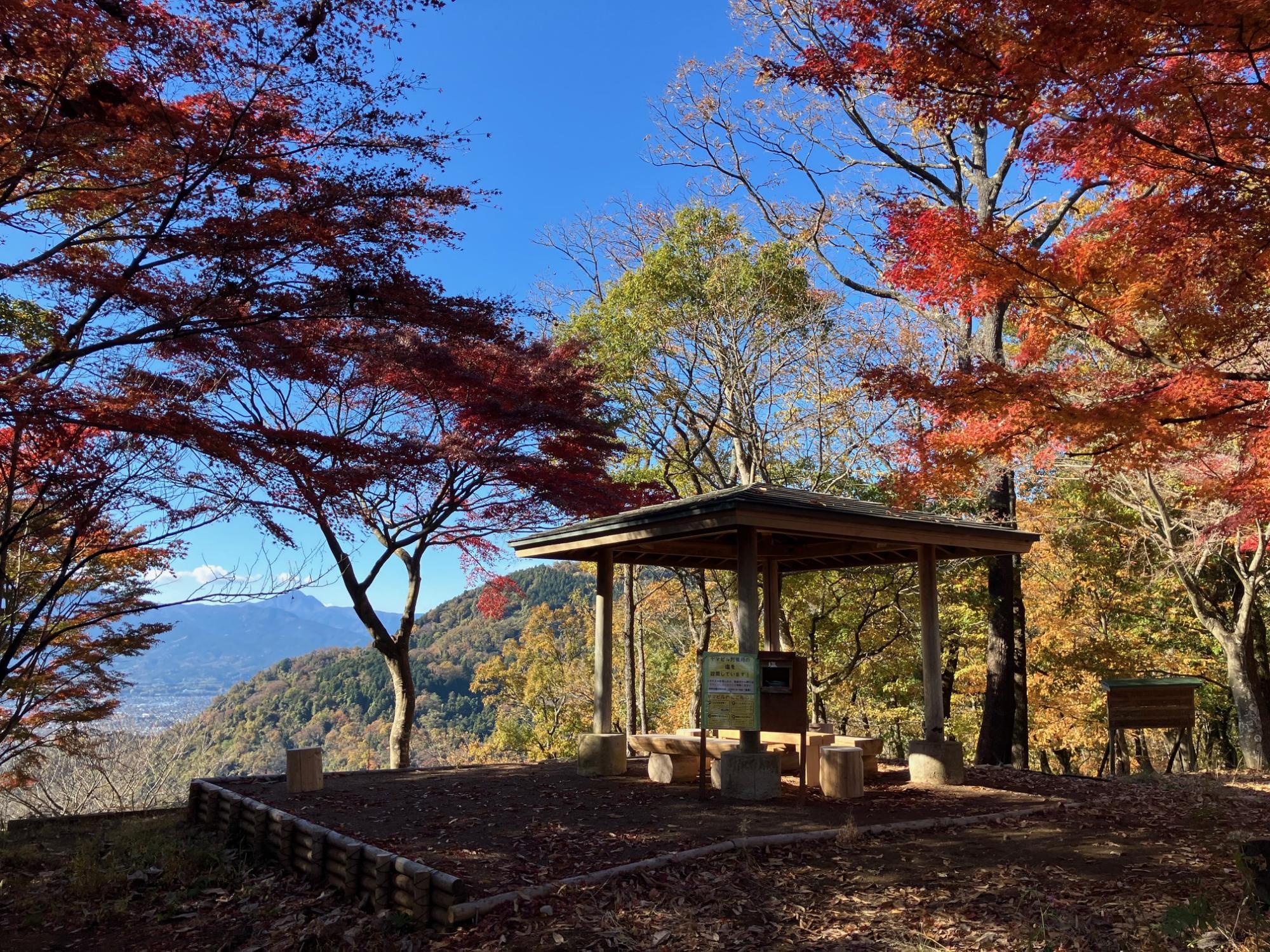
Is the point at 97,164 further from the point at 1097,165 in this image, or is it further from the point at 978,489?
the point at 978,489

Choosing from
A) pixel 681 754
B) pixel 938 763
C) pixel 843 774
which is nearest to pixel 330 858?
pixel 681 754

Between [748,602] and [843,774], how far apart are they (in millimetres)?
1926

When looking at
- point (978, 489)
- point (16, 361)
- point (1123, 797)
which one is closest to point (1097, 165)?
point (1123, 797)

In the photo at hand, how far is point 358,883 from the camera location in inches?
225

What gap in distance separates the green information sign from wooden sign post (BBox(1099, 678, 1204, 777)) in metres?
6.35

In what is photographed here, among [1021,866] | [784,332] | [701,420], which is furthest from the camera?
[701,420]

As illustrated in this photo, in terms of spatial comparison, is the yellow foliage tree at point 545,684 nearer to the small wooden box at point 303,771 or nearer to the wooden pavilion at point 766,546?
the wooden pavilion at point 766,546

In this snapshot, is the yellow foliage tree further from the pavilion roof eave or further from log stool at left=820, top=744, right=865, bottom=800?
log stool at left=820, top=744, right=865, bottom=800

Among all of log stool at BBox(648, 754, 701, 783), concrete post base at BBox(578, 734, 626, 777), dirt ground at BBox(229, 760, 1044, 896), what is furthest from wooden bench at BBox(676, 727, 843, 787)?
concrete post base at BBox(578, 734, 626, 777)

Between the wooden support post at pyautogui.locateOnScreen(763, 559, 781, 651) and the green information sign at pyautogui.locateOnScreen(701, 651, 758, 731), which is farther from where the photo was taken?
the wooden support post at pyautogui.locateOnScreen(763, 559, 781, 651)

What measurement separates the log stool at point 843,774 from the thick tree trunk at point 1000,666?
15.3 feet

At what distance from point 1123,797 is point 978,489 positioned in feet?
16.9

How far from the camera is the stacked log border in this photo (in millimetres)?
4980

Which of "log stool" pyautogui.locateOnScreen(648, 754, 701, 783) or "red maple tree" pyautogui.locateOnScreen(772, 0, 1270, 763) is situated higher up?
"red maple tree" pyautogui.locateOnScreen(772, 0, 1270, 763)
